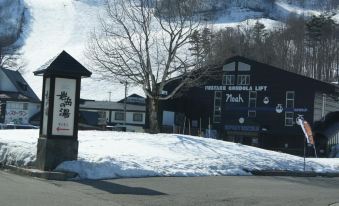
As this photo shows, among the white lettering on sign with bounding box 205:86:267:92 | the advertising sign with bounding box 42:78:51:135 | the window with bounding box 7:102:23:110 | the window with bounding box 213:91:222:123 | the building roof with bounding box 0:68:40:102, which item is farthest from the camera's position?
the building roof with bounding box 0:68:40:102

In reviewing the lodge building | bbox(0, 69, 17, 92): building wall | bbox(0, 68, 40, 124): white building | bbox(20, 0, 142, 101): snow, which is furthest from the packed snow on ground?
bbox(20, 0, 142, 101): snow

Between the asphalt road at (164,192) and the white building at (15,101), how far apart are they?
64866 mm

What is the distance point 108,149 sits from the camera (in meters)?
20.6

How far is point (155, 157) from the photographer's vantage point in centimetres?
1955

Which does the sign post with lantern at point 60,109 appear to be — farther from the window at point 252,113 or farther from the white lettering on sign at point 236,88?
the window at point 252,113

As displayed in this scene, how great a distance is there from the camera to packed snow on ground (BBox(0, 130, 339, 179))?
55.8ft

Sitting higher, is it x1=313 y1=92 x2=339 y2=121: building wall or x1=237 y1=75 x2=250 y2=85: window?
x1=237 y1=75 x2=250 y2=85: window

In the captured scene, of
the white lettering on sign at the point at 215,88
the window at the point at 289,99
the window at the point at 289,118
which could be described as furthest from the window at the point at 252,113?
the white lettering on sign at the point at 215,88

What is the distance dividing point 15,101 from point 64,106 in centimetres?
6668

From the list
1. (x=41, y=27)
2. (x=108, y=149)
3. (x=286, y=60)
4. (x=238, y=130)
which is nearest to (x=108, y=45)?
(x=108, y=149)

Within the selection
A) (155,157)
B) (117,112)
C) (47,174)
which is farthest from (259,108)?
(47,174)

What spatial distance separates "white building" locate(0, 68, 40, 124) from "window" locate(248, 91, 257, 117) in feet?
102

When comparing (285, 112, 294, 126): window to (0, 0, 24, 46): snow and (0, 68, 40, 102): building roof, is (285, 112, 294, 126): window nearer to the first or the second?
(0, 68, 40, 102): building roof

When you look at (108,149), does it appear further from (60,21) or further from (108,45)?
(60,21)
